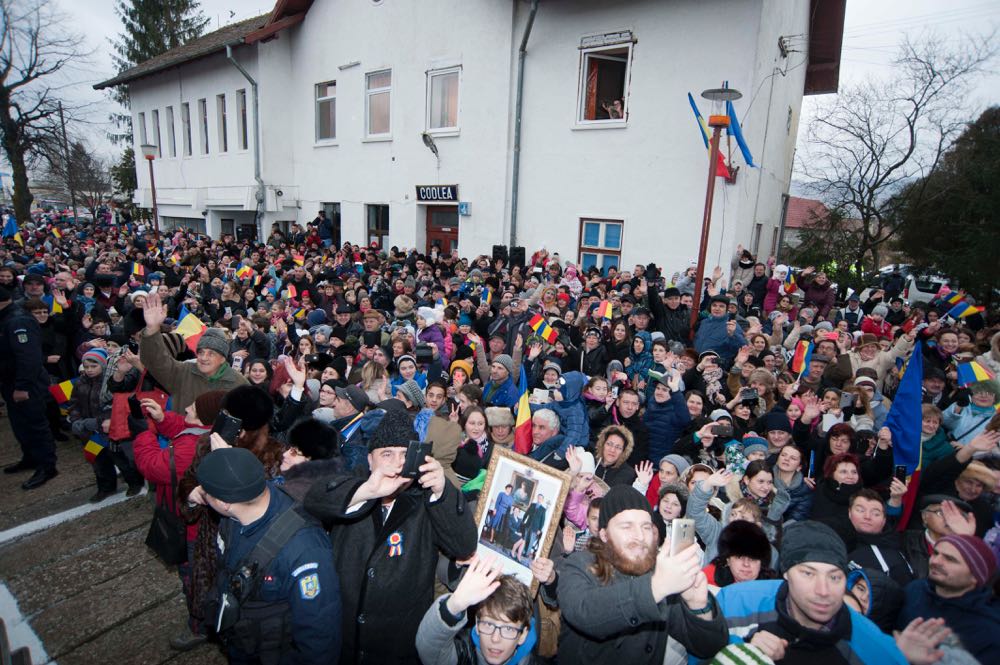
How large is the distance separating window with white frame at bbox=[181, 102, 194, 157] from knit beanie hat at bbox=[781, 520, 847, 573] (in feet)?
86.8

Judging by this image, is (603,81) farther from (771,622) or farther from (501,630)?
(501,630)

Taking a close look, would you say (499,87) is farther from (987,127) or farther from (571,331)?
(987,127)

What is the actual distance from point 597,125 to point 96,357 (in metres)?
10.3

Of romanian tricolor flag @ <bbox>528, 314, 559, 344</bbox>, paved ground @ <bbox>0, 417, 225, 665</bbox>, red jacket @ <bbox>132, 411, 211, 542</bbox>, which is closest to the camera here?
red jacket @ <bbox>132, 411, 211, 542</bbox>

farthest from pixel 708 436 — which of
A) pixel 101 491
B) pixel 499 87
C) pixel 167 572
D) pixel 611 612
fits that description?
pixel 499 87

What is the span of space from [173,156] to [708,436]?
2714cm

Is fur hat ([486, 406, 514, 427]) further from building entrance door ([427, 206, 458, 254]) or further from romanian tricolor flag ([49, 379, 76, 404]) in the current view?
building entrance door ([427, 206, 458, 254])

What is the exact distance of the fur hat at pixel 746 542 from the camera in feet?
9.17

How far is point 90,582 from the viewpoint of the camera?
4.08 metres

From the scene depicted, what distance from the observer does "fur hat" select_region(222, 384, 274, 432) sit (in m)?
2.96

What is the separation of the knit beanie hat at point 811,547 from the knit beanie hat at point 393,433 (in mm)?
1784

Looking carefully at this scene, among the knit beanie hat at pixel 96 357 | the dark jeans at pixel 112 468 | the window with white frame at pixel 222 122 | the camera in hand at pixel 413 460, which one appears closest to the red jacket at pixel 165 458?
the camera in hand at pixel 413 460

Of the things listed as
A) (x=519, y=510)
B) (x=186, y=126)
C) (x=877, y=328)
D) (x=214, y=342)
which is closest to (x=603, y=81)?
(x=877, y=328)

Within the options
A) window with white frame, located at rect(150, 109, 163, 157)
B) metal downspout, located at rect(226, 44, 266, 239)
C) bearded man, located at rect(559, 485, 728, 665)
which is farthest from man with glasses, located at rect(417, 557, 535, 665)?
window with white frame, located at rect(150, 109, 163, 157)
